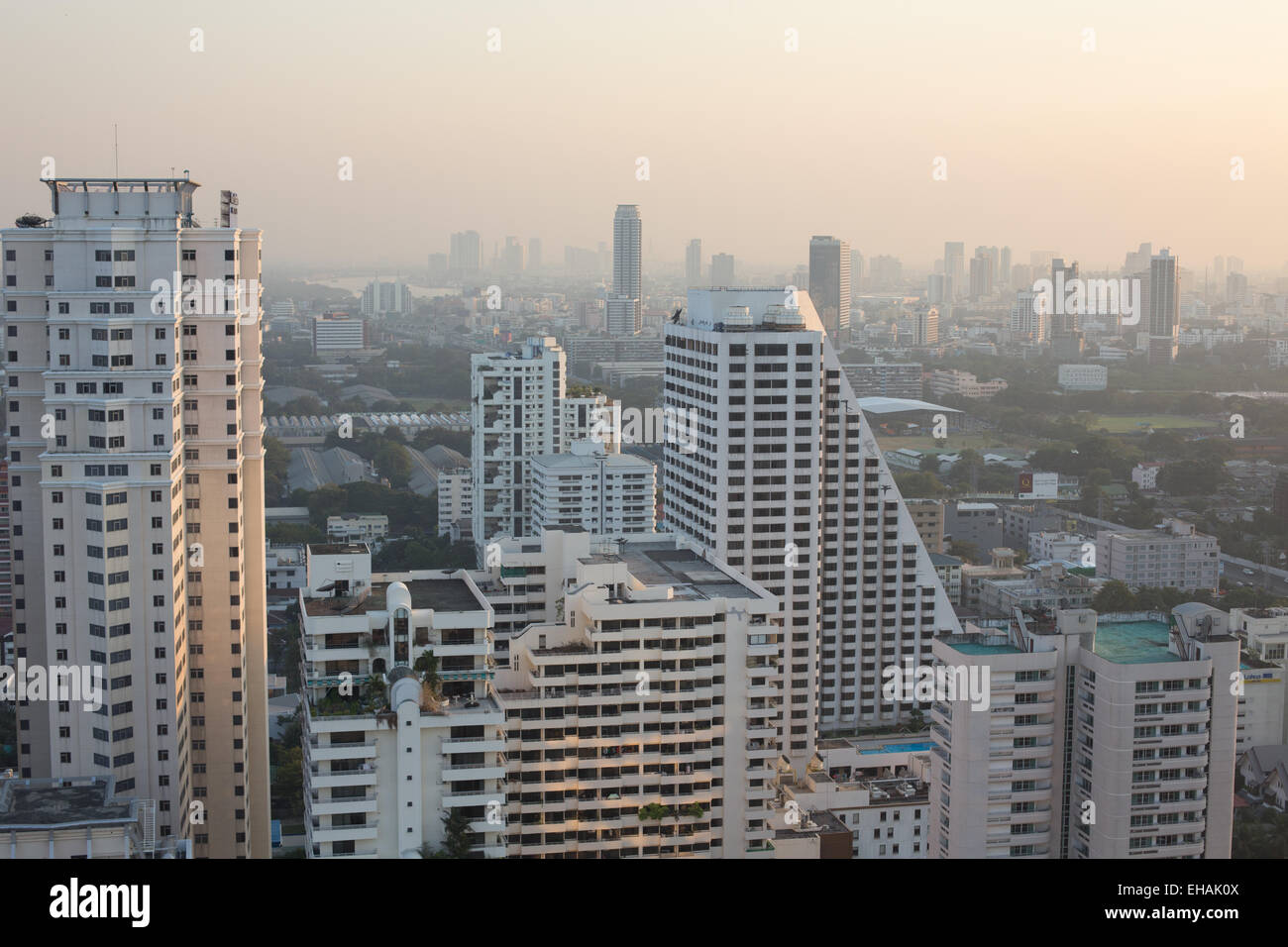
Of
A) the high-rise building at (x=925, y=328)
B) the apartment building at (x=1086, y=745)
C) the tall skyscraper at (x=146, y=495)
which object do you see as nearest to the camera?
the apartment building at (x=1086, y=745)

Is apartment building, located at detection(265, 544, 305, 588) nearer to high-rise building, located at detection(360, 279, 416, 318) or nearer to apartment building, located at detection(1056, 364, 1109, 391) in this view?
apartment building, located at detection(1056, 364, 1109, 391)

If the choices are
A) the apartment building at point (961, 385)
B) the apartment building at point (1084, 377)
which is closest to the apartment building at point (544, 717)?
the apartment building at point (961, 385)

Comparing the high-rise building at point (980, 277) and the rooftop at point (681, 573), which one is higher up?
the high-rise building at point (980, 277)

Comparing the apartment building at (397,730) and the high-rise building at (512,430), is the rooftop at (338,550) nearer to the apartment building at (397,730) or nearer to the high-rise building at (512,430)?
the apartment building at (397,730)

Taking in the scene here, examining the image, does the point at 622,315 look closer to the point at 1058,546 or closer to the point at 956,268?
the point at 956,268
